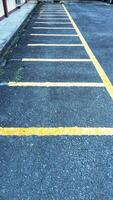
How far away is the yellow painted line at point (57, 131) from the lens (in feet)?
13.3

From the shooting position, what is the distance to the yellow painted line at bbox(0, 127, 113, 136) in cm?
407

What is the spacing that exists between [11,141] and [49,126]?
2.08 ft

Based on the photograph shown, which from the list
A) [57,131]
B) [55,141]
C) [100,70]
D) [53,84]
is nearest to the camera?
[55,141]

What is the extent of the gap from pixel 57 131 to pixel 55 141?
0.25m

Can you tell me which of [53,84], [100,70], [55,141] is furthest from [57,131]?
[100,70]

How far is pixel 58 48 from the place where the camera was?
8.73 metres

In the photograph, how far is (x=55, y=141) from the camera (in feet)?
12.8

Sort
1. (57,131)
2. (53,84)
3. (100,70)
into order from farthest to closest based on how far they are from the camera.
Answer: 1. (100,70)
2. (53,84)
3. (57,131)

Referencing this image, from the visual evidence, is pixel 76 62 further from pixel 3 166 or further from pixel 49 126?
pixel 3 166

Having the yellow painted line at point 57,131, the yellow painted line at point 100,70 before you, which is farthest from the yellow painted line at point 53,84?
the yellow painted line at point 57,131

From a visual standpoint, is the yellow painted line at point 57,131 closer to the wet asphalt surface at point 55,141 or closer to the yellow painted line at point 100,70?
the wet asphalt surface at point 55,141

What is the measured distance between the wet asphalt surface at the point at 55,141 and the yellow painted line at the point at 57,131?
0.10m

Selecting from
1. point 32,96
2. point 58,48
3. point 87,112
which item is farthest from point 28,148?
point 58,48

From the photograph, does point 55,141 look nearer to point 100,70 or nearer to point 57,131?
point 57,131
